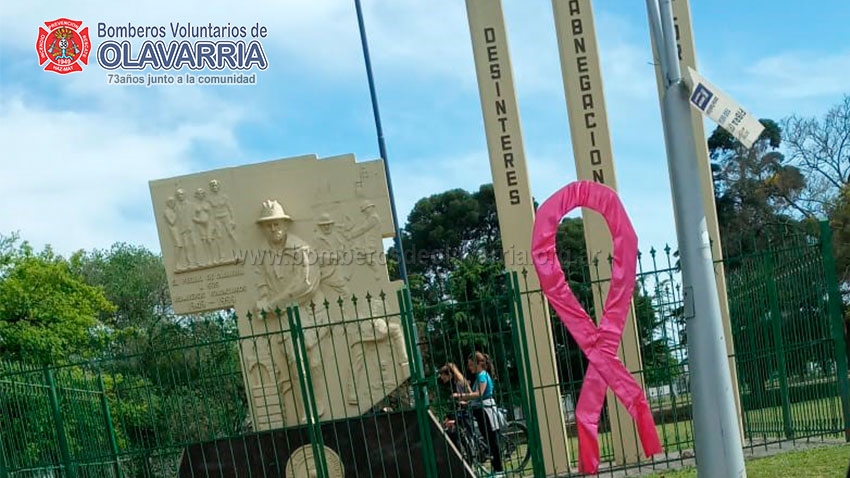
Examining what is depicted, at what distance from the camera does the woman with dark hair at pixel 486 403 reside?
10.8 meters

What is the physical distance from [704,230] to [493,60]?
5.77 m

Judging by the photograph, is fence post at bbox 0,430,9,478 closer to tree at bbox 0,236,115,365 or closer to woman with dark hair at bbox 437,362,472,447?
woman with dark hair at bbox 437,362,472,447

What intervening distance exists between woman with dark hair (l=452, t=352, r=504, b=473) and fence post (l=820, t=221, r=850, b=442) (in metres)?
3.59

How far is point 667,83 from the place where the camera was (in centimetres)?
801

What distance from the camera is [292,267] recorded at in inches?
452

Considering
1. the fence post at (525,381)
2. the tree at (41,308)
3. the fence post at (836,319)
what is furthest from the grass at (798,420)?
the tree at (41,308)

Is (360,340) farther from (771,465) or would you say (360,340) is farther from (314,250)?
(771,465)

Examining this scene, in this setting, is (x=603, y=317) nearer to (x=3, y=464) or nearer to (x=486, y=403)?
(x=486, y=403)

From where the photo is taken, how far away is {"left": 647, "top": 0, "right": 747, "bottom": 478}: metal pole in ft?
25.8

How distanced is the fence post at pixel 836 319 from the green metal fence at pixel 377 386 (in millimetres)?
14

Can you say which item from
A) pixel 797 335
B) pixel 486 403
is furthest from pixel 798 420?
pixel 486 403

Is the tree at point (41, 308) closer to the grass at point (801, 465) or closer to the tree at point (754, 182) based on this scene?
the grass at point (801, 465)

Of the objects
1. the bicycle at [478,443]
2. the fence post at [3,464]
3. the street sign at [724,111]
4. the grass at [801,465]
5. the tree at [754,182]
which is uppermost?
the tree at [754,182]

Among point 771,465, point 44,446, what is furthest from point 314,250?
point 771,465
